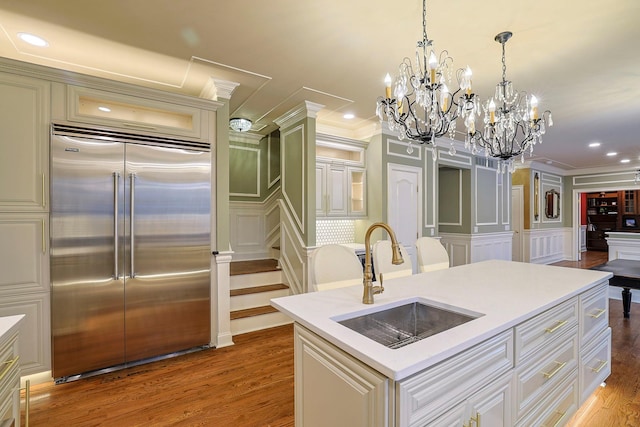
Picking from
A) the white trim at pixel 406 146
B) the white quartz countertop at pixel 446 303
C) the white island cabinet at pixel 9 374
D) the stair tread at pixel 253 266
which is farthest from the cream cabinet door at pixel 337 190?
the white island cabinet at pixel 9 374

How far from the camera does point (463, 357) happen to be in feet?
3.44

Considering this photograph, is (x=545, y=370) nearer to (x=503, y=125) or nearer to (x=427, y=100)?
(x=427, y=100)

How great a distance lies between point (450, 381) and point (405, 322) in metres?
0.50

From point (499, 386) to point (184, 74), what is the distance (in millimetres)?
3379

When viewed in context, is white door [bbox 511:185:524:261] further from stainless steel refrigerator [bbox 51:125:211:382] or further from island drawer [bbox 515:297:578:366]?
stainless steel refrigerator [bbox 51:125:211:382]

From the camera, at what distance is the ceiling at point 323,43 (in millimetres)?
1918

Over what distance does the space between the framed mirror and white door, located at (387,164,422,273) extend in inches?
225

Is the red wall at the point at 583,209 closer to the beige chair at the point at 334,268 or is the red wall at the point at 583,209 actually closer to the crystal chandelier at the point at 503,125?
the crystal chandelier at the point at 503,125

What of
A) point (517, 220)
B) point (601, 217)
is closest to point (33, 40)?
point (517, 220)

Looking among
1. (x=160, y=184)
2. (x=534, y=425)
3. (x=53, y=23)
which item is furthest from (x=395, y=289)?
(x=53, y=23)

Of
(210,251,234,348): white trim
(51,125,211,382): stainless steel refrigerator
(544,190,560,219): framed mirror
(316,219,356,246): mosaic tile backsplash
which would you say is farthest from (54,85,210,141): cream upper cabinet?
(544,190,560,219): framed mirror

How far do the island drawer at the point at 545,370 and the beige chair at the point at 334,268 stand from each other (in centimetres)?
105

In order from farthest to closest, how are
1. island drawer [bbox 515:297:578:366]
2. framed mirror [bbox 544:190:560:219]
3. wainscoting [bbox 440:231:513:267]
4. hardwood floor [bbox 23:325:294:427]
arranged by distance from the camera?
framed mirror [bbox 544:190:560:219] → wainscoting [bbox 440:231:513:267] → hardwood floor [bbox 23:325:294:427] → island drawer [bbox 515:297:578:366]

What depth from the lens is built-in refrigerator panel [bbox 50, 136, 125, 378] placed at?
7.56 feet
